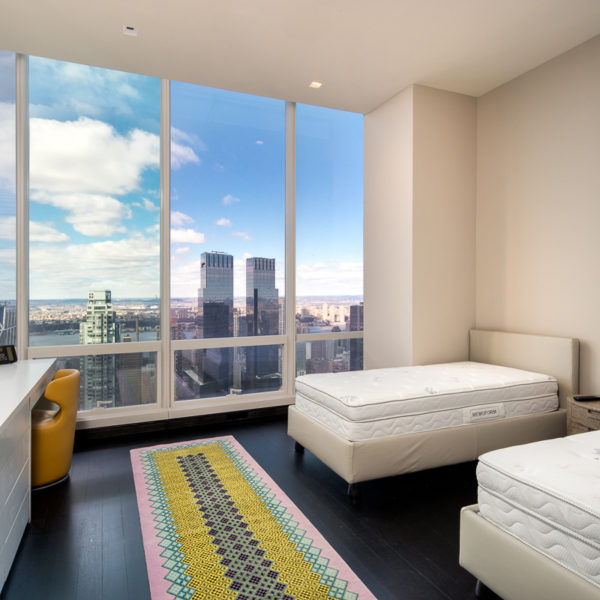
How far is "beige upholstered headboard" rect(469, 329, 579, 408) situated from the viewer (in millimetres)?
3006

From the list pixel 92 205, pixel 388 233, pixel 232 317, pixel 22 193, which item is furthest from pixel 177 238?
pixel 388 233

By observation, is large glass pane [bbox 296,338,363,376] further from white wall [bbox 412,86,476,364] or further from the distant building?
the distant building

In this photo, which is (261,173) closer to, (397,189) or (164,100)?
(164,100)

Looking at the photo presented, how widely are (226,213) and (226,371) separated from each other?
1505 mm

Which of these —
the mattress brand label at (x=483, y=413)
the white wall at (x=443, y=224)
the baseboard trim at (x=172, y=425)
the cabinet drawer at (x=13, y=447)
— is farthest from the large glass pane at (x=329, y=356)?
the cabinet drawer at (x=13, y=447)

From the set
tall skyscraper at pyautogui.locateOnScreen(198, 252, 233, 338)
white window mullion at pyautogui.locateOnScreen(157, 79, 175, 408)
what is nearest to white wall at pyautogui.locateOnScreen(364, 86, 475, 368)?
tall skyscraper at pyautogui.locateOnScreen(198, 252, 233, 338)

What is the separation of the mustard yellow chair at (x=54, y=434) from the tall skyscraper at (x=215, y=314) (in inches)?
53.9

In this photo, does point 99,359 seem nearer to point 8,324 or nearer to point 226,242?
point 8,324

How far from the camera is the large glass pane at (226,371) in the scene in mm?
3910

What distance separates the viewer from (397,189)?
150 inches

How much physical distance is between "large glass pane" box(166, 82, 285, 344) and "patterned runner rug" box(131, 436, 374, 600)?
1.38 metres

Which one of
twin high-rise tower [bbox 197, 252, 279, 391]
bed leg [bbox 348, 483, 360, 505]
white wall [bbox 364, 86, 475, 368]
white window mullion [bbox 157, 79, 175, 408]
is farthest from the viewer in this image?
twin high-rise tower [bbox 197, 252, 279, 391]

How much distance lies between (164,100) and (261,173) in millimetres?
1062

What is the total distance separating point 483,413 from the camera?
2.74m
